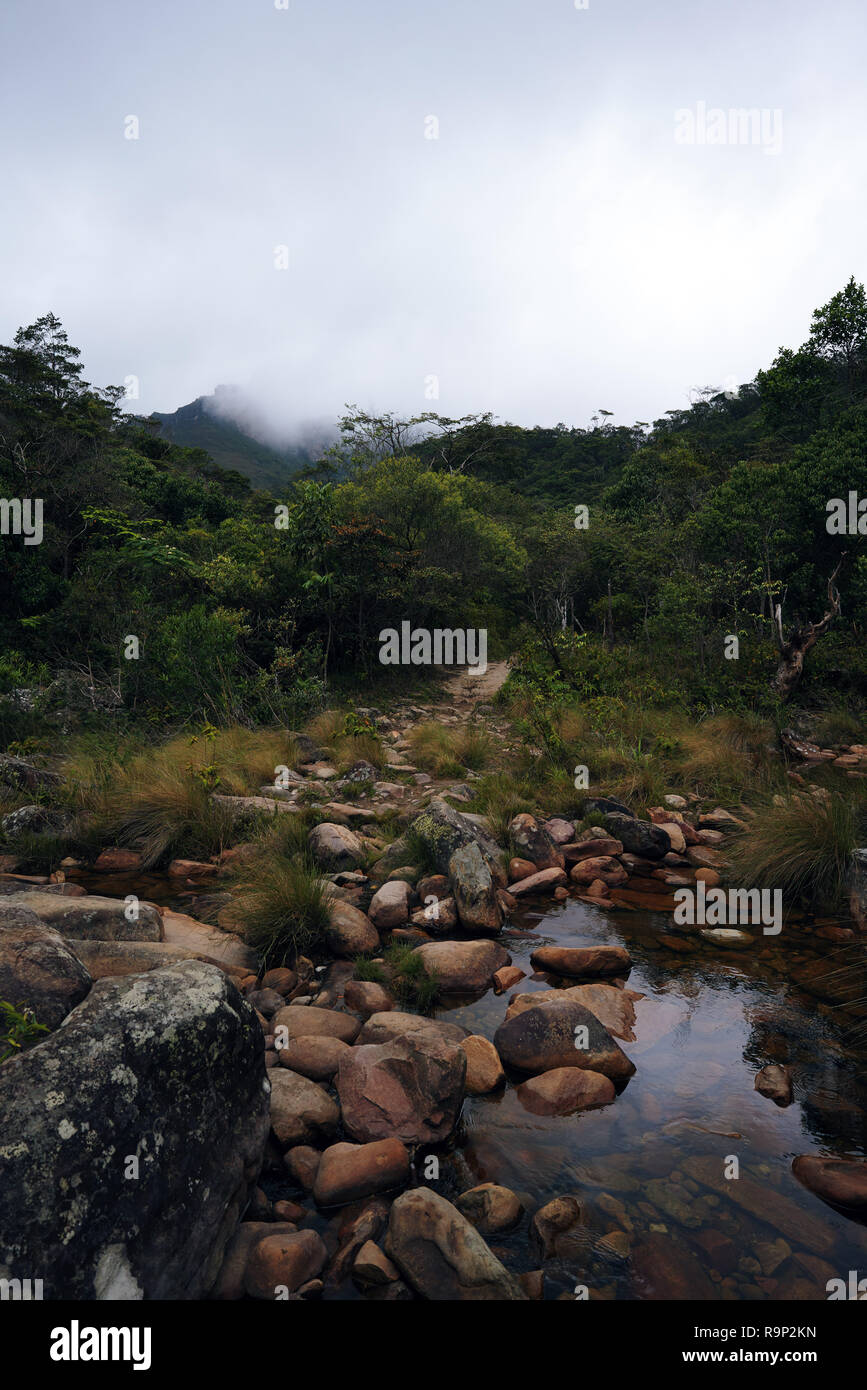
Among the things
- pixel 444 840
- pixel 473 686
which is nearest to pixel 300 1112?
pixel 444 840

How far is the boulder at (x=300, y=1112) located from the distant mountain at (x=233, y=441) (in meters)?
74.1

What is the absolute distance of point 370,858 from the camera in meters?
6.45

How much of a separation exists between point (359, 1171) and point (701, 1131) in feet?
5.80

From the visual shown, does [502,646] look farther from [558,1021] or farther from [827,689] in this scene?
[558,1021]

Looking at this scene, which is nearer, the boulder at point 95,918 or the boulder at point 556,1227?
the boulder at point 556,1227

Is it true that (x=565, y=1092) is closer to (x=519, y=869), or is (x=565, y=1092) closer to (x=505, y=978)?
(x=505, y=978)

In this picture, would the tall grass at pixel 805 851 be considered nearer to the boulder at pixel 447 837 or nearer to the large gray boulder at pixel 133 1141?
the boulder at pixel 447 837

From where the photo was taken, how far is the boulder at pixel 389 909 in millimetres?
5348

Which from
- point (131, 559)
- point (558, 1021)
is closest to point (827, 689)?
point (558, 1021)

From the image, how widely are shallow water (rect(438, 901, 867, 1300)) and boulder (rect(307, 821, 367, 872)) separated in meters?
1.88

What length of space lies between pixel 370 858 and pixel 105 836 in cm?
271
